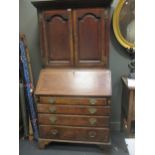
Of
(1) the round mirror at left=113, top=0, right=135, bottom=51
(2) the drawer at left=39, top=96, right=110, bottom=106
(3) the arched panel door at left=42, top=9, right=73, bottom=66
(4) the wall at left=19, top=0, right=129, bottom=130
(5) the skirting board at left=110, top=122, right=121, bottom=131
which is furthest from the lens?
(5) the skirting board at left=110, top=122, right=121, bottom=131

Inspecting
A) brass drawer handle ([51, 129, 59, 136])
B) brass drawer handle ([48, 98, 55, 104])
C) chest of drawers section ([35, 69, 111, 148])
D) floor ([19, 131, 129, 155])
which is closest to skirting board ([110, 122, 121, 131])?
floor ([19, 131, 129, 155])

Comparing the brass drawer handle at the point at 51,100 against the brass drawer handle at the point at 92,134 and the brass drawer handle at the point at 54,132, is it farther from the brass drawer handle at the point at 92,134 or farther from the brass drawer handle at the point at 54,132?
the brass drawer handle at the point at 92,134

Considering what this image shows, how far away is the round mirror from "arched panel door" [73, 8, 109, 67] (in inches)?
14.8

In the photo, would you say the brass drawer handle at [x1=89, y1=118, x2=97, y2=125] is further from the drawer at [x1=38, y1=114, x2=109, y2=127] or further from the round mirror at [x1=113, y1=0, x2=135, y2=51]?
the round mirror at [x1=113, y1=0, x2=135, y2=51]

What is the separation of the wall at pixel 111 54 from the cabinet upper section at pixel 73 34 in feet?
1.42

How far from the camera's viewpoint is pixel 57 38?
2.24 meters

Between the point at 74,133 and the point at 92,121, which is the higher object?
the point at 92,121

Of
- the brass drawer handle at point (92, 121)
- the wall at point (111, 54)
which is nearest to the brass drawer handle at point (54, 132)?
the brass drawer handle at point (92, 121)

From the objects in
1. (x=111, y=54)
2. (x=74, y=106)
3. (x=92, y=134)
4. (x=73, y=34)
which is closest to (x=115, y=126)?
(x=92, y=134)

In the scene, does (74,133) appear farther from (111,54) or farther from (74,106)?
(111,54)

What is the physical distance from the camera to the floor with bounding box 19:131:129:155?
7.18 ft

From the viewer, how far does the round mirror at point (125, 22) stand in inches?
93.6

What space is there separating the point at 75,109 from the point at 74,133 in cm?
29
